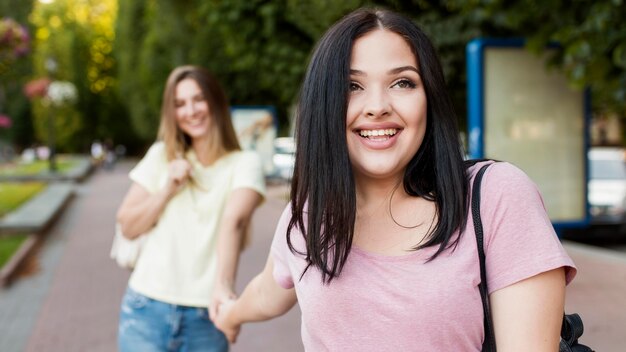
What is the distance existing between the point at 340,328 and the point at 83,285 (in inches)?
334

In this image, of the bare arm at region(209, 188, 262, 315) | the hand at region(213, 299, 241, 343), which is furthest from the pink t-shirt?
the bare arm at region(209, 188, 262, 315)

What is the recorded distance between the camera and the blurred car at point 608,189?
42.3 ft

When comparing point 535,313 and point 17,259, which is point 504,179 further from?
point 17,259

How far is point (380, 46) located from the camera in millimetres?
1691

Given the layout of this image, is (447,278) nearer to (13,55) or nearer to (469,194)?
(469,194)

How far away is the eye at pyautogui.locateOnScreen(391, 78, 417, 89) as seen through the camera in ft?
5.58

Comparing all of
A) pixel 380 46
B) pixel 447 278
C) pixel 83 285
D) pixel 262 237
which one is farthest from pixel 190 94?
pixel 262 237

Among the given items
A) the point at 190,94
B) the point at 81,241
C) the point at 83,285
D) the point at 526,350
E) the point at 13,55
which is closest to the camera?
the point at 526,350

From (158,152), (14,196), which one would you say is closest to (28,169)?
(14,196)

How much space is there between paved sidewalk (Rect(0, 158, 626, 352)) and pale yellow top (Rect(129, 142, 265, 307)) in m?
3.14

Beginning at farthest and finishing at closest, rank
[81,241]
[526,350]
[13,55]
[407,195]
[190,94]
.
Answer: [81,241]
[13,55]
[190,94]
[407,195]
[526,350]

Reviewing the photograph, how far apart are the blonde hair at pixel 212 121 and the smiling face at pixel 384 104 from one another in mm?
1641

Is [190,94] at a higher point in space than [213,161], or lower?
higher

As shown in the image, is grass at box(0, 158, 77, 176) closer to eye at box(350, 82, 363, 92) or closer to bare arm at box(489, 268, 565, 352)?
eye at box(350, 82, 363, 92)
